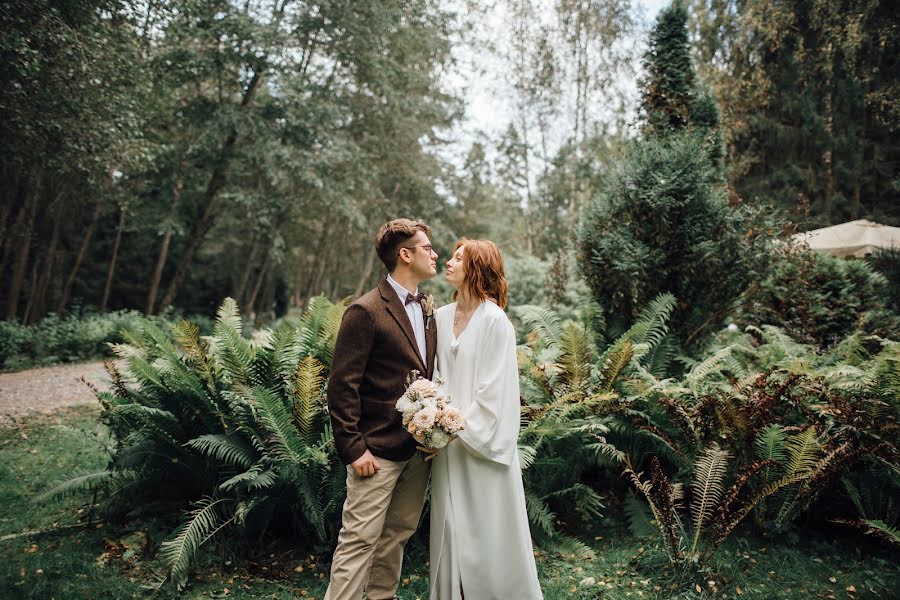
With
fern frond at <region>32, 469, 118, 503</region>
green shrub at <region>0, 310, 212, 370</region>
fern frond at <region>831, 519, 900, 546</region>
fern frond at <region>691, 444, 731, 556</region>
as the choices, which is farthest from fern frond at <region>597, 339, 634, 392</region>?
green shrub at <region>0, 310, 212, 370</region>

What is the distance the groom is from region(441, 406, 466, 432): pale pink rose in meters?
0.30

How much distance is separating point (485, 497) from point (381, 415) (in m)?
0.69

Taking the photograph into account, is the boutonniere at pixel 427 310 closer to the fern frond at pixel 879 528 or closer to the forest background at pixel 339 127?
the fern frond at pixel 879 528

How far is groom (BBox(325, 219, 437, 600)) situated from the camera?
8.60 ft

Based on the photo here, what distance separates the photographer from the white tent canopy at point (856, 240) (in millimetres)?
11547

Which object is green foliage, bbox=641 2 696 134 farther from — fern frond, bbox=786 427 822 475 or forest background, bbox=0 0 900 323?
fern frond, bbox=786 427 822 475

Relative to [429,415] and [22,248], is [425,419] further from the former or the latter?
[22,248]

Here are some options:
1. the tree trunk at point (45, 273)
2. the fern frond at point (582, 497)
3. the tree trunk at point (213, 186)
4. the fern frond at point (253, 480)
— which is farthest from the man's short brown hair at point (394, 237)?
the tree trunk at point (45, 273)

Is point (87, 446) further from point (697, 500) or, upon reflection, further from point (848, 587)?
point (848, 587)

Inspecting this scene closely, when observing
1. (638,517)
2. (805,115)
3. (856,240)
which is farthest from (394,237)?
(805,115)

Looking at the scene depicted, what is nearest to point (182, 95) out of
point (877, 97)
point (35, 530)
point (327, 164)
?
point (327, 164)

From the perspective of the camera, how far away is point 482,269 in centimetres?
289

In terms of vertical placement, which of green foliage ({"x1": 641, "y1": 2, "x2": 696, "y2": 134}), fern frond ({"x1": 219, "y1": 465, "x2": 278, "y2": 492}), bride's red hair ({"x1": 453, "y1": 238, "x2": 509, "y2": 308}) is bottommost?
fern frond ({"x1": 219, "y1": 465, "x2": 278, "y2": 492})

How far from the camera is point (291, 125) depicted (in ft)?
48.5
